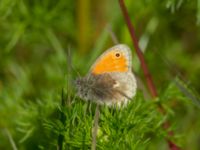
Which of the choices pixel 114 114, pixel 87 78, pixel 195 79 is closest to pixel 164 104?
pixel 87 78

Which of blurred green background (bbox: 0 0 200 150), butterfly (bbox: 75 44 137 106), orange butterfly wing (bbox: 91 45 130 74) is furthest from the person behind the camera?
blurred green background (bbox: 0 0 200 150)

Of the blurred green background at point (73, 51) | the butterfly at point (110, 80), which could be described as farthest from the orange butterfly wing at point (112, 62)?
the blurred green background at point (73, 51)

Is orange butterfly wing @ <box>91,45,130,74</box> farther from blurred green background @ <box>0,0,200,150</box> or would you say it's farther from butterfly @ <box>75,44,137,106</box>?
blurred green background @ <box>0,0,200,150</box>

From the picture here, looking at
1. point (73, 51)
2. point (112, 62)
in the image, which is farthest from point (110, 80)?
point (73, 51)

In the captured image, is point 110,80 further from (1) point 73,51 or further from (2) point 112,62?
→ (1) point 73,51

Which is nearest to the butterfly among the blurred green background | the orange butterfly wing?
the orange butterfly wing

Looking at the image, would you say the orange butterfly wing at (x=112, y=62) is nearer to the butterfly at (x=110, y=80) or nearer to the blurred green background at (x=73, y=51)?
Answer: the butterfly at (x=110, y=80)

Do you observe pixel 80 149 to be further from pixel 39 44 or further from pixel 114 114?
pixel 39 44
